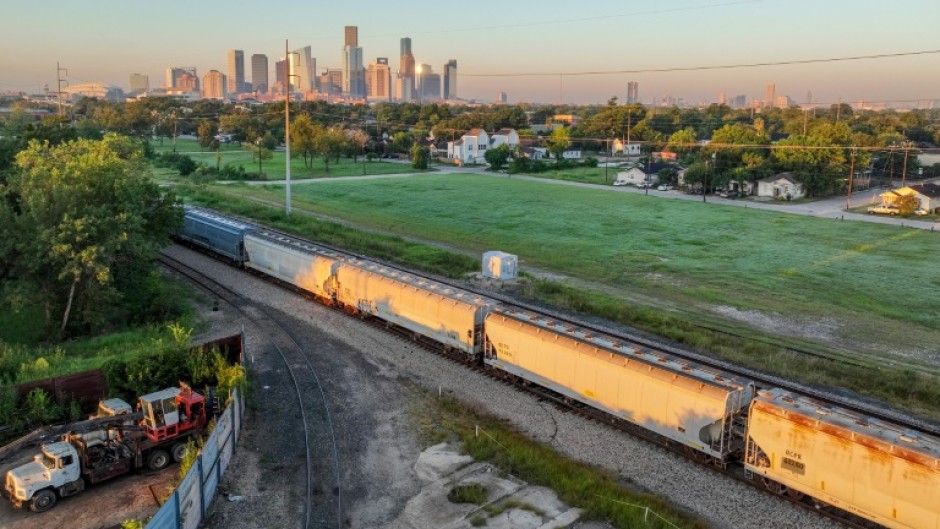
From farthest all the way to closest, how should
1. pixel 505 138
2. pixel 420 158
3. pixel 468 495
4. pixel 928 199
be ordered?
pixel 505 138 < pixel 420 158 < pixel 928 199 < pixel 468 495

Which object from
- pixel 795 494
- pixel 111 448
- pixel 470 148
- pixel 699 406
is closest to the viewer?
pixel 795 494

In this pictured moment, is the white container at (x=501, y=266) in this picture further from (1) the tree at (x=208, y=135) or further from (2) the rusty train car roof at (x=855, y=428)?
(1) the tree at (x=208, y=135)

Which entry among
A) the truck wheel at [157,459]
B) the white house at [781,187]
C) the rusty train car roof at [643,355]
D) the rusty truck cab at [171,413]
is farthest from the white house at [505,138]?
the truck wheel at [157,459]

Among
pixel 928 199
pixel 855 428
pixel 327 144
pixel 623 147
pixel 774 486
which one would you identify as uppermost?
pixel 623 147

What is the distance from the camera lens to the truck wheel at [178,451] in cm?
1939

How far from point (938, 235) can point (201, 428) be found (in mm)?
67052

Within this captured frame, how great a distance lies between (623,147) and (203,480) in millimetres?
142478

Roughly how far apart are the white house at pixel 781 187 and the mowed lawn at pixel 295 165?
53.1 metres

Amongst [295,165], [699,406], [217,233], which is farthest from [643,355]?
[295,165]

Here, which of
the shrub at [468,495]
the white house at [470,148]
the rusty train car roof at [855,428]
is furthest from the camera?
the white house at [470,148]

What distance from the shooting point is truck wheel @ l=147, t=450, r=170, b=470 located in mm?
18953

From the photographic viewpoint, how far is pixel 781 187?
8725 cm

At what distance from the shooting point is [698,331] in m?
32.2

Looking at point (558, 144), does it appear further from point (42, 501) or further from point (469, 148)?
point (42, 501)
